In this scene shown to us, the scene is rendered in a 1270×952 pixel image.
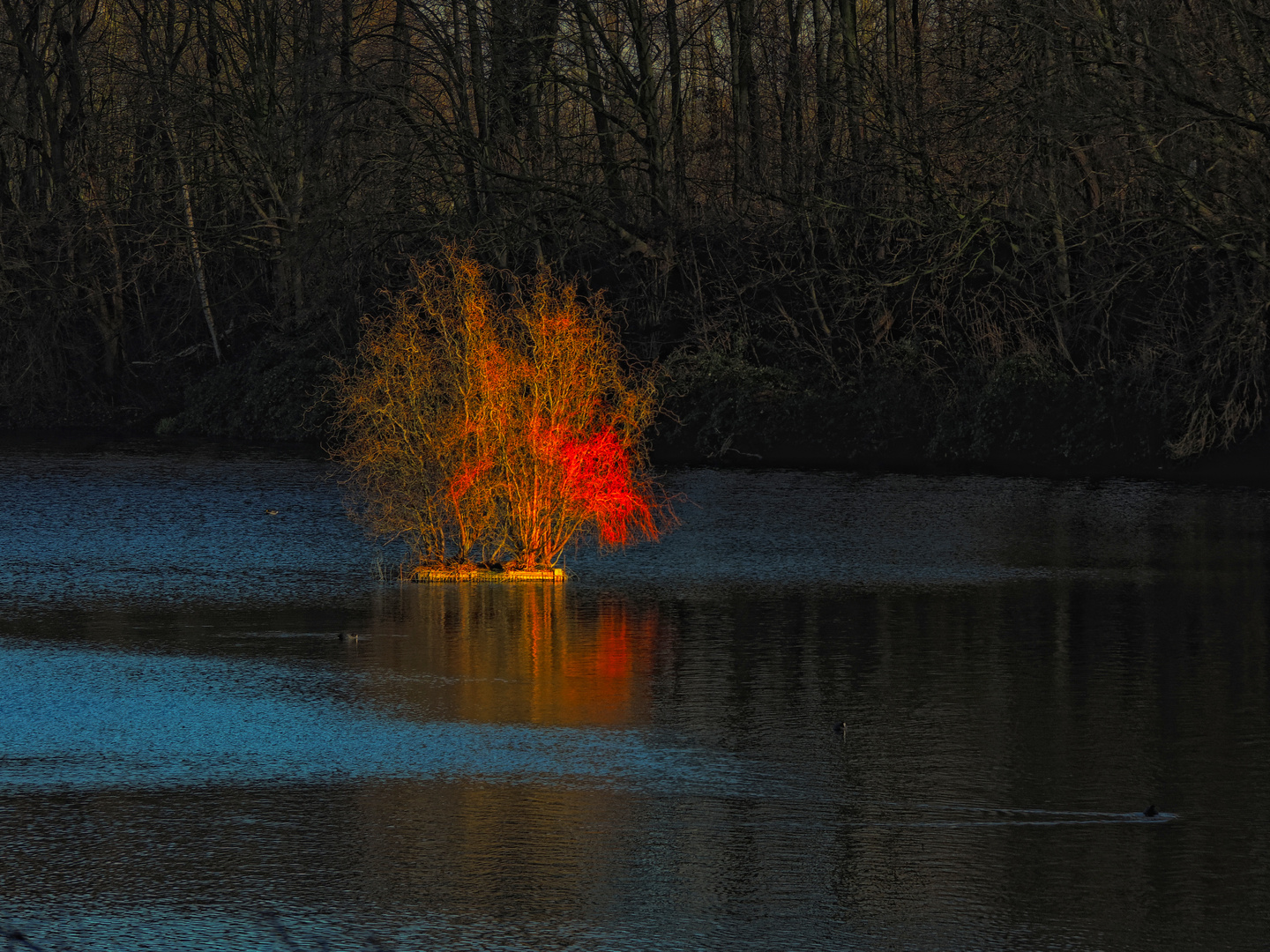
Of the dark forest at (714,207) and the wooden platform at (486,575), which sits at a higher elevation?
the dark forest at (714,207)

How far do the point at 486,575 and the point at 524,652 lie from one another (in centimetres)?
512

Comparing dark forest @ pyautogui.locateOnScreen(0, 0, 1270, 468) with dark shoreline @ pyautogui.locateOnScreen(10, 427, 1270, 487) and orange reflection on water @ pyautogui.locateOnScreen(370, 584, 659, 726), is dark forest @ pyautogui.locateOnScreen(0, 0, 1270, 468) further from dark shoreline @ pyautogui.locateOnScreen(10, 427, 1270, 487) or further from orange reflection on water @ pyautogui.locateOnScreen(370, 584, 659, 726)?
orange reflection on water @ pyautogui.locateOnScreen(370, 584, 659, 726)

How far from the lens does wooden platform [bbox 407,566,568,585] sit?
Result: 1894 cm

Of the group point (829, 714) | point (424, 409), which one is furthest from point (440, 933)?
point (424, 409)

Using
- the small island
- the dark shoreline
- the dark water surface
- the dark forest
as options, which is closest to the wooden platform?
the small island

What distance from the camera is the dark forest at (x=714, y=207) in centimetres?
3319

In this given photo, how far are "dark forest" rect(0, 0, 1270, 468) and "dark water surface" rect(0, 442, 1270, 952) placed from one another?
44.7 feet

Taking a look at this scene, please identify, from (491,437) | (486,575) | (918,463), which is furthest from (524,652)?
(918,463)

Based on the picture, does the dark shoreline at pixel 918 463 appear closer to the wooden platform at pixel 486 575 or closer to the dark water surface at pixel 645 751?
the dark water surface at pixel 645 751

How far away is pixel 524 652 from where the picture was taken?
557 inches

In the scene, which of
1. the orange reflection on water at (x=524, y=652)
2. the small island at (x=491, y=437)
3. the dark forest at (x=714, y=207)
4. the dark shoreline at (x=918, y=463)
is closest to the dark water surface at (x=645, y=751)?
the orange reflection on water at (x=524, y=652)

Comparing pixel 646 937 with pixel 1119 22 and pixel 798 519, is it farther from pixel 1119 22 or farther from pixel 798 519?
pixel 1119 22

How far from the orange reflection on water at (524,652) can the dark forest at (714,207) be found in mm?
17659

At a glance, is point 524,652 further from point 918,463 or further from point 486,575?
point 918,463
